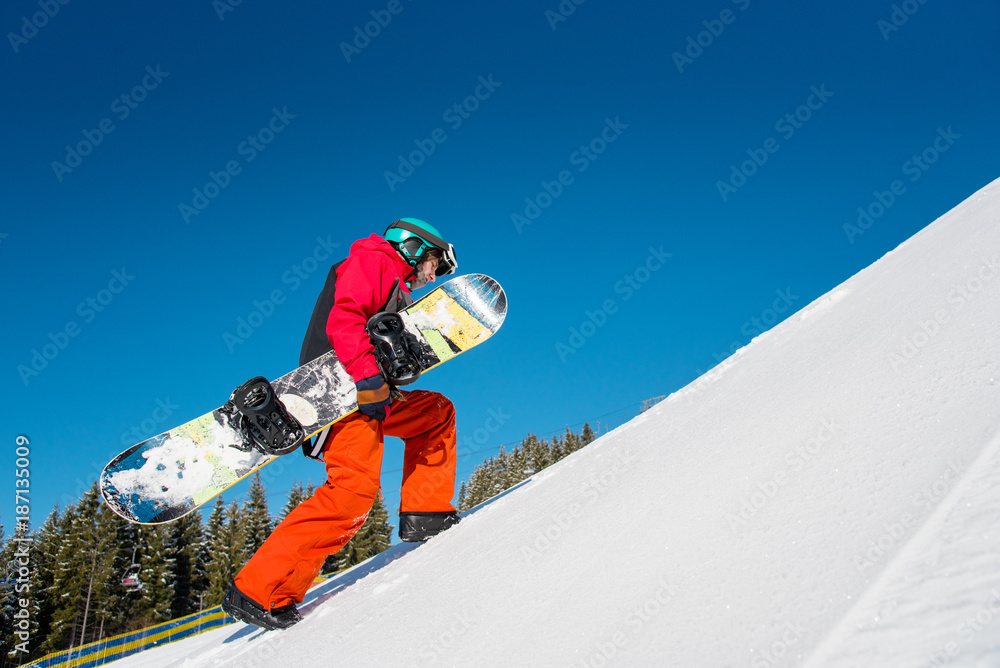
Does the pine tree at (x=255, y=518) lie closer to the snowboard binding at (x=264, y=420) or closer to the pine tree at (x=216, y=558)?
the pine tree at (x=216, y=558)

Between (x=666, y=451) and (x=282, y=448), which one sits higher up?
(x=282, y=448)

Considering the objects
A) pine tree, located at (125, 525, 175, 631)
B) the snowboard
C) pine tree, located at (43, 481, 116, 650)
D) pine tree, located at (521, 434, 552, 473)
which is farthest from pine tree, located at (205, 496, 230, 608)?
the snowboard

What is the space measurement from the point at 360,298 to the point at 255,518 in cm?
5012

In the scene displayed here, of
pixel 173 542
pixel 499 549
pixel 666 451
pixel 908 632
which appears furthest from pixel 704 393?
pixel 173 542

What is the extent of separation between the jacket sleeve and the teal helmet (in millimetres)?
278

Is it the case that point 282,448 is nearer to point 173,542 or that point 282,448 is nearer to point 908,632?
point 908,632

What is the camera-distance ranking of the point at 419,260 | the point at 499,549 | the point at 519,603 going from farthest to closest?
the point at 419,260 < the point at 499,549 < the point at 519,603

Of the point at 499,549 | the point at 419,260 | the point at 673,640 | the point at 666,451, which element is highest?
the point at 419,260

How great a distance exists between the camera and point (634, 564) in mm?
1638

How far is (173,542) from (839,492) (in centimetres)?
4885

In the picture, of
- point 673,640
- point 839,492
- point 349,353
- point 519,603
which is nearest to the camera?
point 673,640

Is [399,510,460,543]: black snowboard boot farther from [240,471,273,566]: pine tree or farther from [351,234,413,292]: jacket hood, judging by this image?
[240,471,273,566]: pine tree

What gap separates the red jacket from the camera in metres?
3.28

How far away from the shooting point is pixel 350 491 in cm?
318
